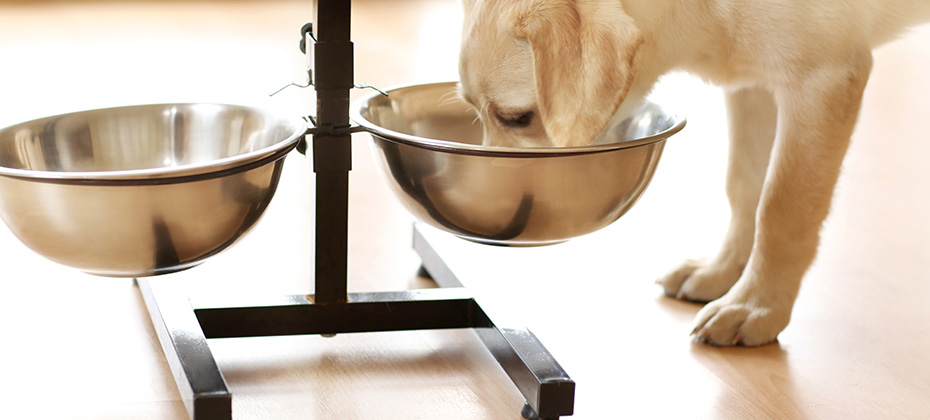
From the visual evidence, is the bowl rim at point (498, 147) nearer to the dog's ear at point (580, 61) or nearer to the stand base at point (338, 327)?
the dog's ear at point (580, 61)

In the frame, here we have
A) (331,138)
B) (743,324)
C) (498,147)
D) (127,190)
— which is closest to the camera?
(127,190)

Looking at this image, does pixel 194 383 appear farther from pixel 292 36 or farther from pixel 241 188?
pixel 292 36

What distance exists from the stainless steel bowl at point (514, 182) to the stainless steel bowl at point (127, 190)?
0.65 feet

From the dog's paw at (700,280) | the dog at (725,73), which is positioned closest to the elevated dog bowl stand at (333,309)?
the dog at (725,73)

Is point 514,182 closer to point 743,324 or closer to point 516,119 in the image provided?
point 516,119

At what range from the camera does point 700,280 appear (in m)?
2.10

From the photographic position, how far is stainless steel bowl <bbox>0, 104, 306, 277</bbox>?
136cm

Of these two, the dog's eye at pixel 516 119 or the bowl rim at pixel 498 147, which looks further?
the dog's eye at pixel 516 119

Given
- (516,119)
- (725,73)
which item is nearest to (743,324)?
(725,73)

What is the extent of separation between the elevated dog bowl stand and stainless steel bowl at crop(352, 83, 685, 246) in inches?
3.4

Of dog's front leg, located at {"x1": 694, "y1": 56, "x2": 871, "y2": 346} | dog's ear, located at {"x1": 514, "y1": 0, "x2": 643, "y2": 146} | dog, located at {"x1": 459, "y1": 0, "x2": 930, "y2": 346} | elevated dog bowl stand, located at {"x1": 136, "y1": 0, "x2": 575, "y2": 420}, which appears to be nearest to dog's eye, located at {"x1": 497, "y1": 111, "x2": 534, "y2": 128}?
dog, located at {"x1": 459, "y1": 0, "x2": 930, "y2": 346}

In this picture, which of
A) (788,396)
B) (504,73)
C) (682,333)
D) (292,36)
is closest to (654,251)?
(682,333)

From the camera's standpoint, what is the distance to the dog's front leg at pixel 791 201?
174cm

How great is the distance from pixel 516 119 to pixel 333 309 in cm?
47
